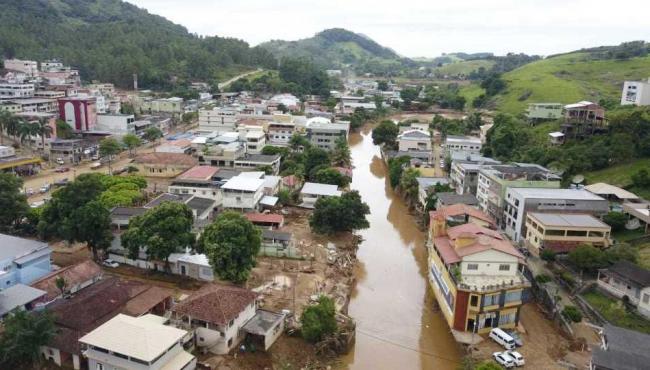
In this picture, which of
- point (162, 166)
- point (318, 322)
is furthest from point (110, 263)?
point (162, 166)

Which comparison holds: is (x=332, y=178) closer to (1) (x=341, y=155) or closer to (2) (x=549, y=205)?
(1) (x=341, y=155)

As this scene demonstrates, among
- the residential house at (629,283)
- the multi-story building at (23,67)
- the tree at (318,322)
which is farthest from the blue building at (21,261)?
the multi-story building at (23,67)

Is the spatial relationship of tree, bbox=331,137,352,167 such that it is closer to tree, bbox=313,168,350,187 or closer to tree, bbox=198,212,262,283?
tree, bbox=313,168,350,187

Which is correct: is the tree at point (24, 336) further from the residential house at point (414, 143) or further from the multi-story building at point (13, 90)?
the multi-story building at point (13, 90)

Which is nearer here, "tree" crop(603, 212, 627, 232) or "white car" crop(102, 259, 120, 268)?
"white car" crop(102, 259, 120, 268)

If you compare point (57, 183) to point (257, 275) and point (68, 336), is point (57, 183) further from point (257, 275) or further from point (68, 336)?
point (68, 336)

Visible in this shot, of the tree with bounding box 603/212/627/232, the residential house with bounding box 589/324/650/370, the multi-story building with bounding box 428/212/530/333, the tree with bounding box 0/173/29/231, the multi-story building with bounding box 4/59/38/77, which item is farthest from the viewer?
the multi-story building with bounding box 4/59/38/77

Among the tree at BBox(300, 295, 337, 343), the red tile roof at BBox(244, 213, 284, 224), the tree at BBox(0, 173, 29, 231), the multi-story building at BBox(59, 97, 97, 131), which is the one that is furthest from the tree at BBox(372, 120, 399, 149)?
the tree at BBox(300, 295, 337, 343)

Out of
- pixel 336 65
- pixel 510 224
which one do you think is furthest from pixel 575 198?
pixel 336 65
